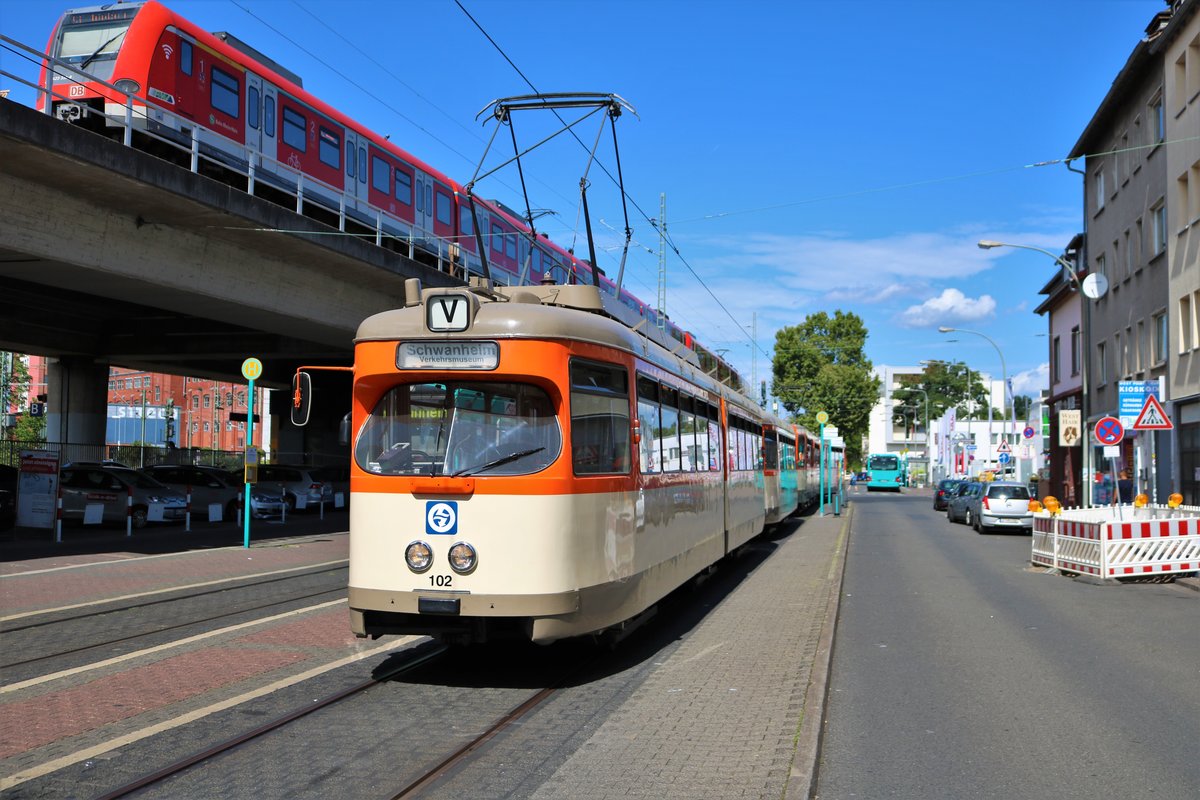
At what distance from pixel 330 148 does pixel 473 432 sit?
54.3 ft

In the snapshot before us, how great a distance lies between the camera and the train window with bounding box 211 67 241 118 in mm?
19141

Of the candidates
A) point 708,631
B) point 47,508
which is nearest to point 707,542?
point 708,631

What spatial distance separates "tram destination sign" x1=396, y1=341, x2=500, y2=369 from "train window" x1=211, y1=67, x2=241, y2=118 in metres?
13.1

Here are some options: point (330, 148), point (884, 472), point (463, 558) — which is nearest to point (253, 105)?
point (330, 148)

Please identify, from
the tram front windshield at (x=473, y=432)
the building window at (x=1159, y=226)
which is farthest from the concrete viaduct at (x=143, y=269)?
the building window at (x=1159, y=226)

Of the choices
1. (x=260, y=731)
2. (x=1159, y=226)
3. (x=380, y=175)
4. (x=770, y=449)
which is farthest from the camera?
(x=1159, y=226)

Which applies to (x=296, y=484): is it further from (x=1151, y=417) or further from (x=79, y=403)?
(x=1151, y=417)

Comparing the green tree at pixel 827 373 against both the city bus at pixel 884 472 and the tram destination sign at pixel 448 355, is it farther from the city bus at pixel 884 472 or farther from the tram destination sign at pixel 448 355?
the tram destination sign at pixel 448 355

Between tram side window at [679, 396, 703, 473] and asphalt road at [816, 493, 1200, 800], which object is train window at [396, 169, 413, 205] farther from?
tram side window at [679, 396, 703, 473]

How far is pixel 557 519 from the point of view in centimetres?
785

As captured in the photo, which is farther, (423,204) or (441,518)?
(423,204)

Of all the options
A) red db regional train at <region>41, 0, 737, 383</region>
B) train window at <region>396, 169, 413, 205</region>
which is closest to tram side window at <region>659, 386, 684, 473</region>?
red db regional train at <region>41, 0, 737, 383</region>

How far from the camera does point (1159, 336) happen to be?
104 ft

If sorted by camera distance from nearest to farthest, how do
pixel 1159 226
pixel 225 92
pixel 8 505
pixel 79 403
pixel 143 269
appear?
pixel 143 269
pixel 225 92
pixel 8 505
pixel 1159 226
pixel 79 403
